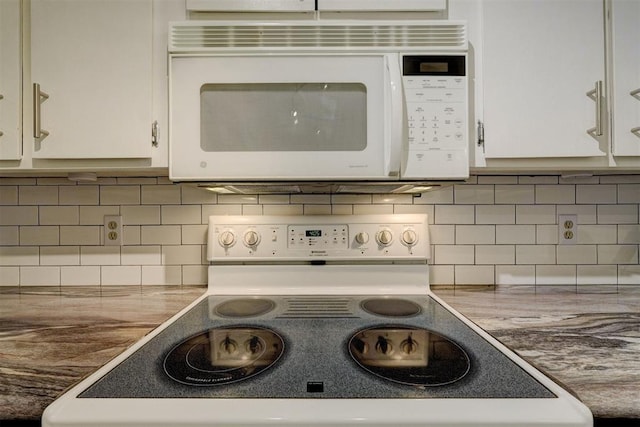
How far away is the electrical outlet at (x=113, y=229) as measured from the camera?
3.96 ft

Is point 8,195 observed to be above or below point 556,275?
above

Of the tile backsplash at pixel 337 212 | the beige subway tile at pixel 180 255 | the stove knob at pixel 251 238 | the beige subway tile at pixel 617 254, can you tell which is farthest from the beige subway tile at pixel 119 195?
the beige subway tile at pixel 617 254

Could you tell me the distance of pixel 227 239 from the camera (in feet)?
3.69

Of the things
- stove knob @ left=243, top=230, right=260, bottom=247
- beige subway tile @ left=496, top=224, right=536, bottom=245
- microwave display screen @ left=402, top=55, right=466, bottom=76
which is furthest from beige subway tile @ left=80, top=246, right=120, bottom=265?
beige subway tile @ left=496, top=224, right=536, bottom=245

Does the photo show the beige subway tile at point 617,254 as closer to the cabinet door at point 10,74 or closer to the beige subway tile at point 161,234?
the beige subway tile at point 161,234

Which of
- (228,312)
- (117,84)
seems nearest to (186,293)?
(228,312)

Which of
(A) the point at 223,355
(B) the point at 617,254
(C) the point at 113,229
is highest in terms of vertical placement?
(C) the point at 113,229

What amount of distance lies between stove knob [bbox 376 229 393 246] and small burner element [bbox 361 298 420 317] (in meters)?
0.18

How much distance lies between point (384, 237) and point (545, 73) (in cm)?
64

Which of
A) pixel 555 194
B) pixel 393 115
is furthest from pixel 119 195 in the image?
pixel 555 194

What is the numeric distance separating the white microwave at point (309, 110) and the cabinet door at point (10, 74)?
0.45m

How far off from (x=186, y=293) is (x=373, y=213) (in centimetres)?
70

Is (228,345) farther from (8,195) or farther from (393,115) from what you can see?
(8,195)

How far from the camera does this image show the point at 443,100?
0.85 m
